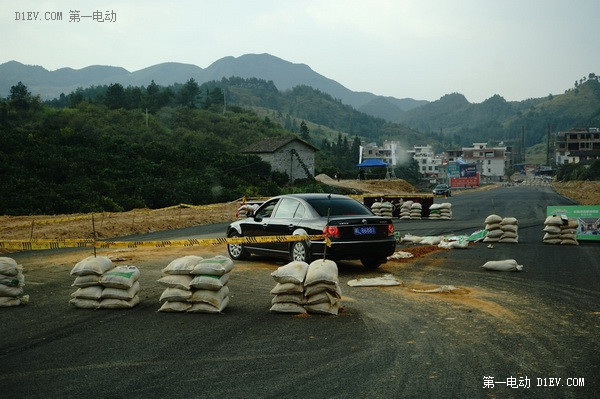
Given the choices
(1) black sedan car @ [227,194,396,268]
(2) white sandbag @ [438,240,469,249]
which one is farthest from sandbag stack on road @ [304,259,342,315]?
(2) white sandbag @ [438,240,469,249]

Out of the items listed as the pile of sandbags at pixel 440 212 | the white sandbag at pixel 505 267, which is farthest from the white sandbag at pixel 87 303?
the pile of sandbags at pixel 440 212

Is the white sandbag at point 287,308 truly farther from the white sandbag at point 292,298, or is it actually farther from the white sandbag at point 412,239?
the white sandbag at point 412,239

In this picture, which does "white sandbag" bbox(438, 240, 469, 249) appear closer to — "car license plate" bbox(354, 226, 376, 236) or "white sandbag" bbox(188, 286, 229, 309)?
"car license plate" bbox(354, 226, 376, 236)

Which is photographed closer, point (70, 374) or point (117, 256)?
point (70, 374)

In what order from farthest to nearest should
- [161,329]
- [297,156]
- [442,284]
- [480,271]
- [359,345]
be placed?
[297,156] → [480,271] → [442,284] → [161,329] → [359,345]

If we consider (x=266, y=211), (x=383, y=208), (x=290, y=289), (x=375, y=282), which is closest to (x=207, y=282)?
(x=290, y=289)

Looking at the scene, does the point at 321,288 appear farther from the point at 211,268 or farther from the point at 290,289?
the point at 211,268

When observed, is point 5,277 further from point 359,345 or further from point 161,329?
point 359,345

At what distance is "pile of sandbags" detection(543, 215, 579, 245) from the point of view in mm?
17263

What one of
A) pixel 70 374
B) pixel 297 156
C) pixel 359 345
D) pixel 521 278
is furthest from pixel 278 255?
pixel 297 156

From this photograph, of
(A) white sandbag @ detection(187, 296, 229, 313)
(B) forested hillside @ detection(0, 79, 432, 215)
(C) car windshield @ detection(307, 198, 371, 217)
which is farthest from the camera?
(B) forested hillside @ detection(0, 79, 432, 215)

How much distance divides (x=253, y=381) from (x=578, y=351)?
3574 mm

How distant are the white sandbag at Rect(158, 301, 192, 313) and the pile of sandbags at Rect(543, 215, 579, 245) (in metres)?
12.8

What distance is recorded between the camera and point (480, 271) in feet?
41.1
